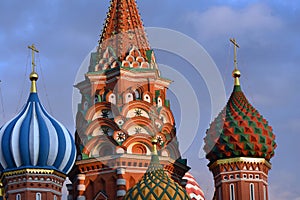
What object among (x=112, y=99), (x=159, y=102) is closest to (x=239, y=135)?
(x=159, y=102)

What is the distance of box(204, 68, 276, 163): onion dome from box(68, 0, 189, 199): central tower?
112cm

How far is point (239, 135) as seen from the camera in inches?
1200

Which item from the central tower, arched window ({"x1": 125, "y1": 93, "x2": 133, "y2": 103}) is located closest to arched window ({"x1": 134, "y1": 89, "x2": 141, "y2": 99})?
the central tower

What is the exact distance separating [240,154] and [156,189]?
3.60 metres

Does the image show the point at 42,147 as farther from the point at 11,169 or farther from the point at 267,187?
the point at 267,187

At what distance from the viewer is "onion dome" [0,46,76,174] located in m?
28.4

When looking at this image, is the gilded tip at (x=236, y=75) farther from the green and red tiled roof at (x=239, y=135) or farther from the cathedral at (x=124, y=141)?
the green and red tiled roof at (x=239, y=135)

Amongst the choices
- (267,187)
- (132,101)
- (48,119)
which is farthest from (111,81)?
(267,187)

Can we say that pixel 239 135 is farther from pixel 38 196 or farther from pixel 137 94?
pixel 38 196

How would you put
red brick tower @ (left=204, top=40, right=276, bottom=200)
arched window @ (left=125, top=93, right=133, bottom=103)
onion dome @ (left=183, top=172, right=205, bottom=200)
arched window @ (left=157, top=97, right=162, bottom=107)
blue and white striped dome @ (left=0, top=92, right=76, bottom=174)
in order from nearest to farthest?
blue and white striped dome @ (left=0, top=92, right=76, bottom=174)
red brick tower @ (left=204, top=40, right=276, bottom=200)
arched window @ (left=125, top=93, right=133, bottom=103)
arched window @ (left=157, top=97, right=162, bottom=107)
onion dome @ (left=183, top=172, right=205, bottom=200)

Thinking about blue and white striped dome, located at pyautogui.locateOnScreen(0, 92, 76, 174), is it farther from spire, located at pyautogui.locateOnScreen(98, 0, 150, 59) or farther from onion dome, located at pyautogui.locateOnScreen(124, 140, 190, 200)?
spire, located at pyautogui.locateOnScreen(98, 0, 150, 59)

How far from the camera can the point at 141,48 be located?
3222 centimetres

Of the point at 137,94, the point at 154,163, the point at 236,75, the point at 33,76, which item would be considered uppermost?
the point at 236,75

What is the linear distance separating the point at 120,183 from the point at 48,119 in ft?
8.47
